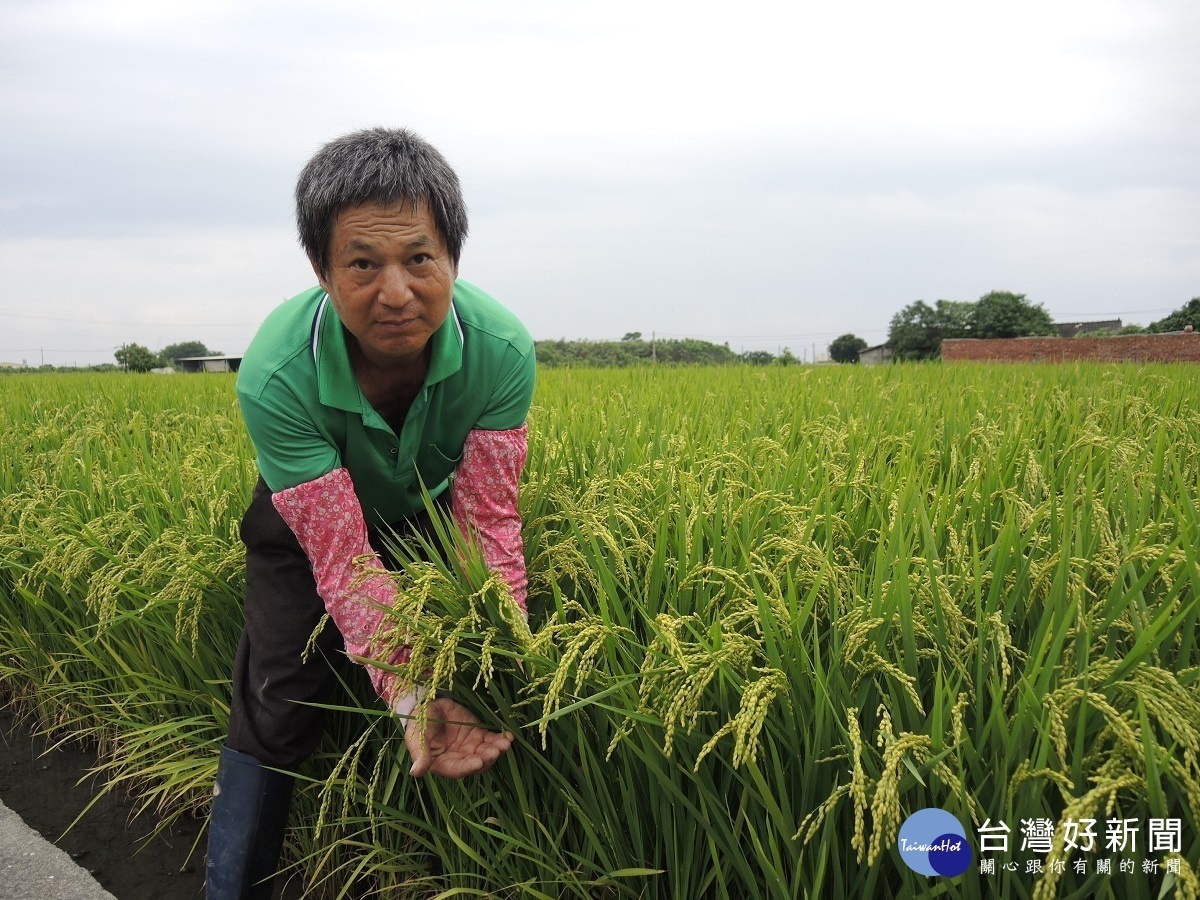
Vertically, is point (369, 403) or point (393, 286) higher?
point (393, 286)

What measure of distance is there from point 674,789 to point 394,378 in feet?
3.41

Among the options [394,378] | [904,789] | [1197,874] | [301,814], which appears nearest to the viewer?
[1197,874]

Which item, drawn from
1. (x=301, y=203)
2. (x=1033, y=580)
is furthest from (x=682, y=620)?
(x=301, y=203)

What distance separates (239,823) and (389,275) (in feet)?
3.72

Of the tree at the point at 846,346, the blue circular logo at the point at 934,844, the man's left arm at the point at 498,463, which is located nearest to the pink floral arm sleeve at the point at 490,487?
the man's left arm at the point at 498,463

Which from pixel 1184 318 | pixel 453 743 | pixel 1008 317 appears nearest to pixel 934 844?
pixel 453 743

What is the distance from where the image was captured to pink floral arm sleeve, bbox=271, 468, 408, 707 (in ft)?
5.14

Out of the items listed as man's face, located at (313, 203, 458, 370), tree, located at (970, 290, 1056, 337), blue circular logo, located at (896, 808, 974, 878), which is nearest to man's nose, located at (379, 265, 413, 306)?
man's face, located at (313, 203, 458, 370)

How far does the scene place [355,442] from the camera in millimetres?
1774

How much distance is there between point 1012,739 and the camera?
40.9 inches

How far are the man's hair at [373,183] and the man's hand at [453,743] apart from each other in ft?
2.79

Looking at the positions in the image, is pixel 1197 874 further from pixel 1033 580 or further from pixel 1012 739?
pixel 1033 580

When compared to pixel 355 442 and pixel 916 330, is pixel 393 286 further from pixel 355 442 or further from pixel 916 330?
pixel 916 330

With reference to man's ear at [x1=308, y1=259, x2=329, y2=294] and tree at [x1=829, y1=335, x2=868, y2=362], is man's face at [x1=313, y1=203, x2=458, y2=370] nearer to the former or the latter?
man's ear at [x1=308, y1=259, x2=329, y2=294]
